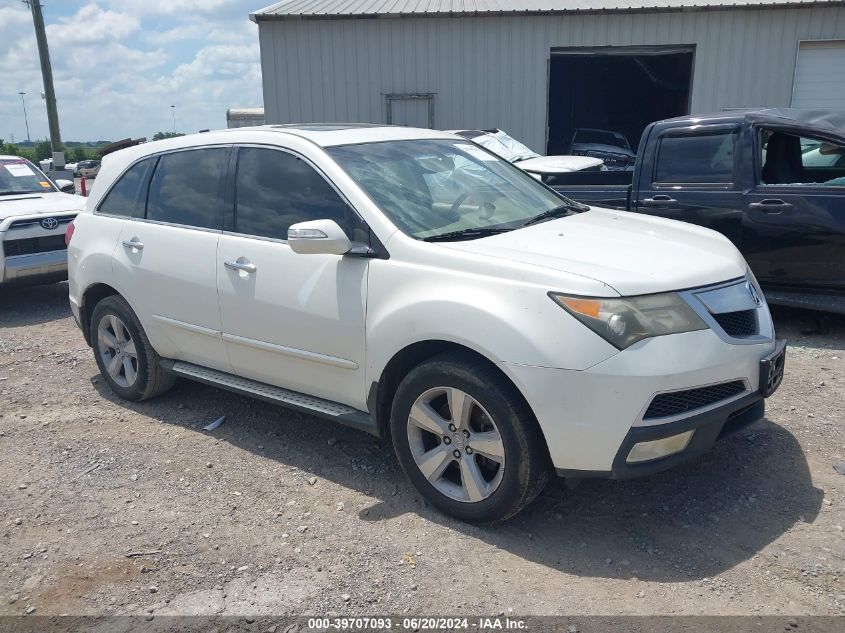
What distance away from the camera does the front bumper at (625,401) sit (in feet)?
9.60

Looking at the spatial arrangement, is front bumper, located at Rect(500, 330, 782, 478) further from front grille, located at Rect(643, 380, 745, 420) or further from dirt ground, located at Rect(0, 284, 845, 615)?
dirt ground, located at Rect(0, 284, 845, 615)

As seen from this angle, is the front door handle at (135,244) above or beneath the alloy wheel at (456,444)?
above

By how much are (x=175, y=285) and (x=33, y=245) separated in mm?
4532

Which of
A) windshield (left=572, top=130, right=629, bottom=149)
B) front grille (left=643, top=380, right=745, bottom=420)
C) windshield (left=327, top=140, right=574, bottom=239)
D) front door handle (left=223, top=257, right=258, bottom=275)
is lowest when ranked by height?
front grille (left=643, top=380, right=745, bottom=420)

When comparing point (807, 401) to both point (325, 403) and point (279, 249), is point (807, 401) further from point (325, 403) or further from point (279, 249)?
point (279, 249)

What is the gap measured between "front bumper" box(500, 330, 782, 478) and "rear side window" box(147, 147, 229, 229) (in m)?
2.29

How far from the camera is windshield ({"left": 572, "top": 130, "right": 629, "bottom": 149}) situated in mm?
17500

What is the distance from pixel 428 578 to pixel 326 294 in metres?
1.46

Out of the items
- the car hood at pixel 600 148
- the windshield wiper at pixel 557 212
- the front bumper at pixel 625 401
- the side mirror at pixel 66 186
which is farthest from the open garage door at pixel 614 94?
the front bumper at pixel 625 401

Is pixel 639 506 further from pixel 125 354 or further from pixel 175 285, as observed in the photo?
pixel 125 354

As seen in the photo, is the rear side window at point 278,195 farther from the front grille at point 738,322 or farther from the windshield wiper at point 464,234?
the front grille at point 738,322

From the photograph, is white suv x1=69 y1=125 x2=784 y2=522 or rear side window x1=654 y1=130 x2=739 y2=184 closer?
white suv x1=69 y1=125 x2=784 y2=522

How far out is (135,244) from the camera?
4785 mm

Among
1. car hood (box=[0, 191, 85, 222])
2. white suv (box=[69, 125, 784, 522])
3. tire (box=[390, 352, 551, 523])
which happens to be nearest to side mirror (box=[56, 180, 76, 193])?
car hood (box=[0, 191, 85, 222])
